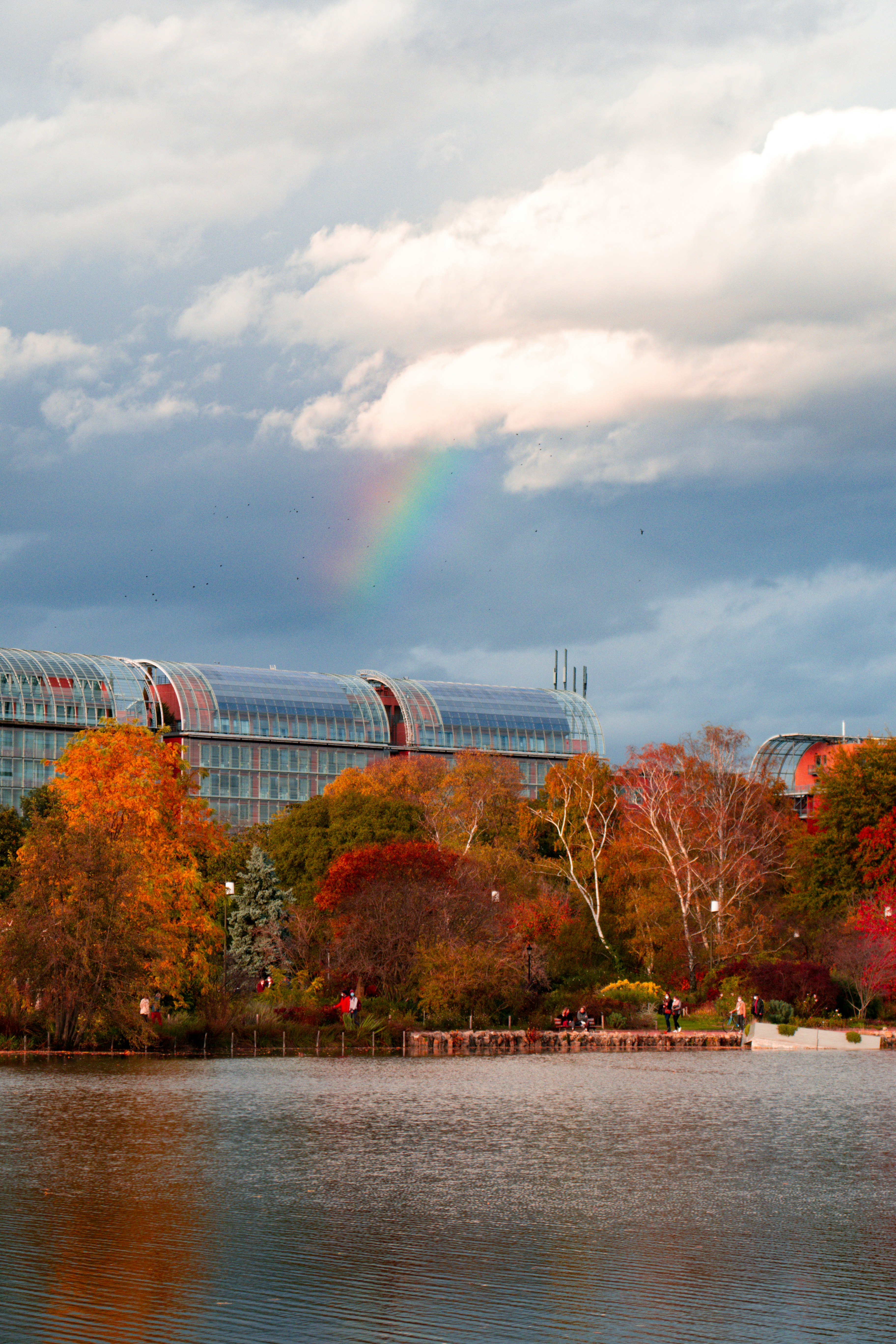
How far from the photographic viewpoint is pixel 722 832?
74.4 m

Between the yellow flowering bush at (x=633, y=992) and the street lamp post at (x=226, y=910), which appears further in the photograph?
the yellow flowering bush at (x=633, y=992)

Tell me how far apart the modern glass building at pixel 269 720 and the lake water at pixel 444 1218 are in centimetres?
10333

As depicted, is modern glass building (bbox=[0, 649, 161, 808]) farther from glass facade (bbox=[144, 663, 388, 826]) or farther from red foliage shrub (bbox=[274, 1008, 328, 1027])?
red foliage shrub (bbox=[274, 1008, 328, 1027])

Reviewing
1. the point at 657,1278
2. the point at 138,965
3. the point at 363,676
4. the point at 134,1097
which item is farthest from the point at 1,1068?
the point at 363,676

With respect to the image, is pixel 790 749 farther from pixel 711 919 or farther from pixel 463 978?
pixel 463 978

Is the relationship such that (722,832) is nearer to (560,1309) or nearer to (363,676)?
(560,1309)

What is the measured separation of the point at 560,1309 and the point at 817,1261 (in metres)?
3.33

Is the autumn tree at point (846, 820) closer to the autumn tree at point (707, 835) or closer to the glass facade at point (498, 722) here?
the autumn tree at point (707, 835)

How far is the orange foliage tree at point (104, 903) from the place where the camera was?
45.5 m

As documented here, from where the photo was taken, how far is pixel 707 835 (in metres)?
76.4

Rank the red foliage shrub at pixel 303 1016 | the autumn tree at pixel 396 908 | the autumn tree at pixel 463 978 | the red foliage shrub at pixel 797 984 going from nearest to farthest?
1. the red foliage shrub at pixel 303 1016
2. the autumn tree at pixel 463 978
3. the autumn tree at pixel 396 908
4. the red foliage shrub at pixel 797 984

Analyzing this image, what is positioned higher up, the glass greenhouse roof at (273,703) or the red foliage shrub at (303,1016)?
the glass greenhouse roof at (273,703)

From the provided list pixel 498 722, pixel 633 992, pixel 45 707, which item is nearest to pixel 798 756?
pixel 498 722

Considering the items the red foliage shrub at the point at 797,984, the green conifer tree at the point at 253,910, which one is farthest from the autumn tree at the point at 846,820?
the green conifer tree at the point at 253,910
